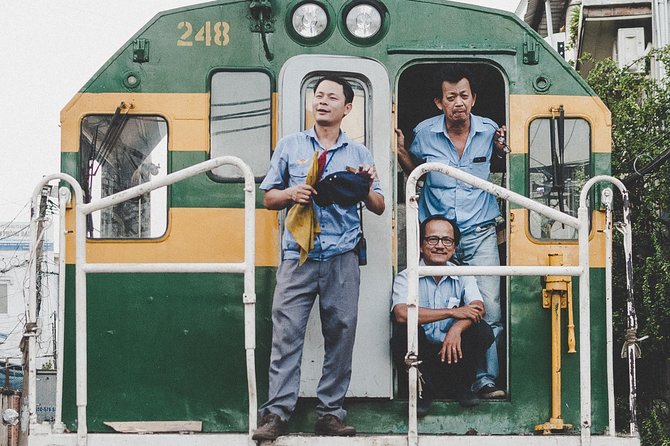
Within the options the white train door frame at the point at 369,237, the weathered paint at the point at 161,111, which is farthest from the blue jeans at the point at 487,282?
the weathered paint at the point at 161,111

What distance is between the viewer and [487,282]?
6766mm

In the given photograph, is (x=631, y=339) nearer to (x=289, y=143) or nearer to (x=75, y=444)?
(x=289, y=143)

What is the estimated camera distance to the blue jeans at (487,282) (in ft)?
22.0

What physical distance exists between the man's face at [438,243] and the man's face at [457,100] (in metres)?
0.68

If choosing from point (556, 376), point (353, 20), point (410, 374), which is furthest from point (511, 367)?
point (353, 20)

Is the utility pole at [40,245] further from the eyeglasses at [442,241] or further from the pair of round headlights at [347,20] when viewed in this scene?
the eyeglasses at [442,241]

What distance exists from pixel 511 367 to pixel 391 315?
30.8 inches

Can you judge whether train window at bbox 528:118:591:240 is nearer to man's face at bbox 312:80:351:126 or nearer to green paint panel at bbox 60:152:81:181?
man's face at bbox 312:80:351:126

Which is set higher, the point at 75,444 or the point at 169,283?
the point at 169,283

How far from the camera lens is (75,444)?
586 centimetres

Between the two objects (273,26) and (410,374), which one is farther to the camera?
(273,26)

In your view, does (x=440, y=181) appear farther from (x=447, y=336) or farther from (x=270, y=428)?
(x=270, y=428)

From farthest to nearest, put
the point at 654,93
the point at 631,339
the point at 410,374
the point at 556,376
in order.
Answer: the point at 654,93 < the point at 556,376 < the point at 631,339 < the point at 410,374

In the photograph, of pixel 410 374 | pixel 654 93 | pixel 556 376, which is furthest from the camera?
pixel 654 93
